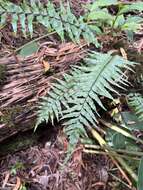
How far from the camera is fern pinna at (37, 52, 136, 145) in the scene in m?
1.63

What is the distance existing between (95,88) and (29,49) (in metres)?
0.39

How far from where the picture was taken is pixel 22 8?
176 centimetres

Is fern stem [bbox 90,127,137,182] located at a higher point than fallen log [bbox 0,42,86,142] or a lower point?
lower

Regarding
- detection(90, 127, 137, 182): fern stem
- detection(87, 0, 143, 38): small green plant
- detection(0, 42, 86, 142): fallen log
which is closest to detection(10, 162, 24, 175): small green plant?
detection(0, 42, 86, 142): fallen log

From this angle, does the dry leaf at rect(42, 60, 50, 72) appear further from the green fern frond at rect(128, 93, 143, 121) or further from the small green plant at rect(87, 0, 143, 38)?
the green fern frond at rect(128, 93, 143, 121)

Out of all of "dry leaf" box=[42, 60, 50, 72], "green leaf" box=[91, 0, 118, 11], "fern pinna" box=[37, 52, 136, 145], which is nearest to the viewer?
"fern pinna" box=[37, 52, 136, 145]

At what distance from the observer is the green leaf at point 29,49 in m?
1.88

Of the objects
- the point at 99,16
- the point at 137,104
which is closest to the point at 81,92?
the point at 137,104

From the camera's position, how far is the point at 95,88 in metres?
1.67

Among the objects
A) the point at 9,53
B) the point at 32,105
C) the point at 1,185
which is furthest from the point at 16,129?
the point at 9,53

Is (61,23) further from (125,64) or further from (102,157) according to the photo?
(102,157)

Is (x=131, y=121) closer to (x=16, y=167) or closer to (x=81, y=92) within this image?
(x=81, y=92)

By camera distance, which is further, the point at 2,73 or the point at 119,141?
the point at 2,73

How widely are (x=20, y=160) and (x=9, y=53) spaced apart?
48 centimetres
